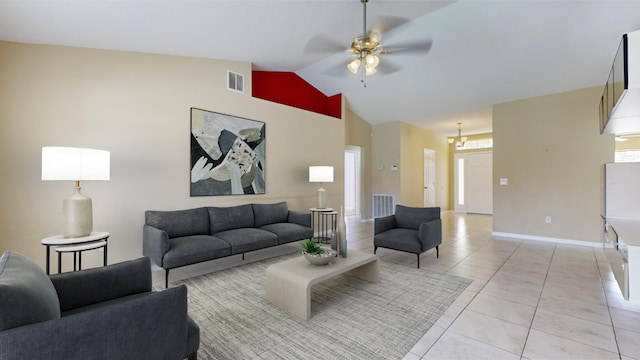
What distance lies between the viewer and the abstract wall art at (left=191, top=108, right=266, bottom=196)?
153 inches

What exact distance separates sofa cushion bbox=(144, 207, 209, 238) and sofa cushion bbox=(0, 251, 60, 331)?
208cm

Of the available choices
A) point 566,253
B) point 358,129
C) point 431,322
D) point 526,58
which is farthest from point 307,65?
point 566,253

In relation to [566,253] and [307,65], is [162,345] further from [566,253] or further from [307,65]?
[566,253]

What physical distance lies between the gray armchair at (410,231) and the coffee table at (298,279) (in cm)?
99

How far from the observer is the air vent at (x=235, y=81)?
166 inches

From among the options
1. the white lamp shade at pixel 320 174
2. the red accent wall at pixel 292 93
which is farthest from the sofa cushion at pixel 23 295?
the red accent wall at pixel 292 93

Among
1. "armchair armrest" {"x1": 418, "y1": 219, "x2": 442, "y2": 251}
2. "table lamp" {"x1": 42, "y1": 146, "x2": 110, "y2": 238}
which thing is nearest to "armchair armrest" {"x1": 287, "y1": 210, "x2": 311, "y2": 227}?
"armchair armrest" {"x1": 418, "y1": 219, "x2": 442, "y2": 251}

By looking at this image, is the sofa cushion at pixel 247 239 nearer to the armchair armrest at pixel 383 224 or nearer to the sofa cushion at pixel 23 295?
the armchair armrest at pixel 383 224

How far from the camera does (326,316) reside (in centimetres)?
230

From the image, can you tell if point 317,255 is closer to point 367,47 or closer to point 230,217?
point 230,217

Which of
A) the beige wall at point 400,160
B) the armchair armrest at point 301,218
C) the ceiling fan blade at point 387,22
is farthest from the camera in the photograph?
the beige wall at point 400,160

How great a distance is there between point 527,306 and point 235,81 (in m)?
4.66

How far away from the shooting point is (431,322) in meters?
2.22

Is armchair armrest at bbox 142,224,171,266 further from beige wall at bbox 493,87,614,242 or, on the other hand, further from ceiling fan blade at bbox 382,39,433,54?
beige wall at bbox 493,87,614,242
